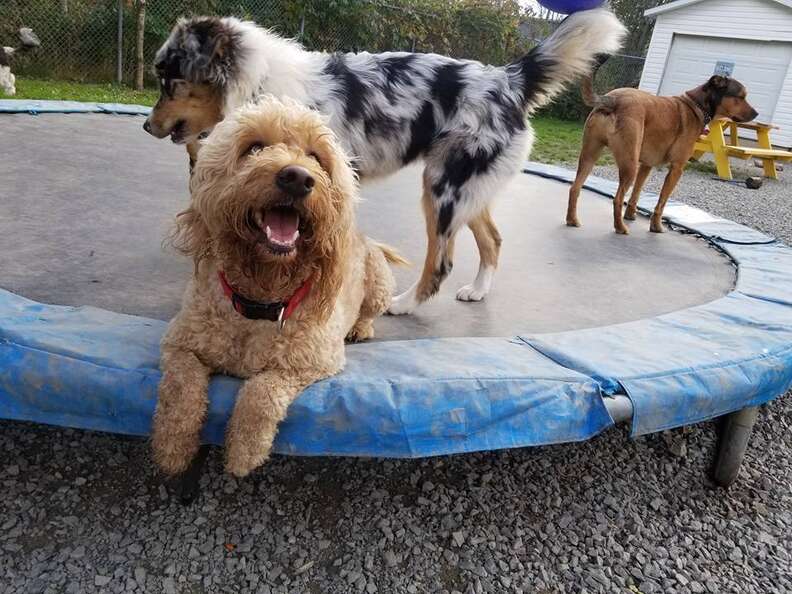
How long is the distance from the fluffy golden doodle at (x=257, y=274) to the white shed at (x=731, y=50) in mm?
14192

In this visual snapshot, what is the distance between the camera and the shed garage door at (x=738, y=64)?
1311 cm

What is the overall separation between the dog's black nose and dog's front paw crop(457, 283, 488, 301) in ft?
4.76

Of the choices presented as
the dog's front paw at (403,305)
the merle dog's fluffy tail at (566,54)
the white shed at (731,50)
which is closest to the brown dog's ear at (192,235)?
the dog's front paw at (403,305)

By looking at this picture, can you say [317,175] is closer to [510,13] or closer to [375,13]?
Answer: [375,13]

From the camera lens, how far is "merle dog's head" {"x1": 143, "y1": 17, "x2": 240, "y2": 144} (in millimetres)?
2645

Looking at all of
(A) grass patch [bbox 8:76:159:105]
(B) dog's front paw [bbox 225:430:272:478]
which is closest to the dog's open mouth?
(B) dog's front paw [bbox 225:430:272:478]

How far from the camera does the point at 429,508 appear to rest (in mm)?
2018

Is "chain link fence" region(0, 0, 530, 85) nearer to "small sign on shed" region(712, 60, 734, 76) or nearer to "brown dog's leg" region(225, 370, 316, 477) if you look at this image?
"small sign on shed" region(712, 60, 734, 76)

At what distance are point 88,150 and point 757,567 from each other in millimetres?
4898

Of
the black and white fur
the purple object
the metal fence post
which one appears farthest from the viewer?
the metal fence post

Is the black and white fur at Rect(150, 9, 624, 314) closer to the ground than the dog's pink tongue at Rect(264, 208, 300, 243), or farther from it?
farther from it

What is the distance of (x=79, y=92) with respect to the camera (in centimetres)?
861

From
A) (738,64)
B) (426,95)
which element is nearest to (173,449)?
(426,95)

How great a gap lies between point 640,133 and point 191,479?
144 inches
